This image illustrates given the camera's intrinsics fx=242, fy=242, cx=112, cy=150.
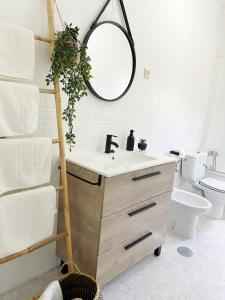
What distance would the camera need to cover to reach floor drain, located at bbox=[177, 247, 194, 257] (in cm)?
214

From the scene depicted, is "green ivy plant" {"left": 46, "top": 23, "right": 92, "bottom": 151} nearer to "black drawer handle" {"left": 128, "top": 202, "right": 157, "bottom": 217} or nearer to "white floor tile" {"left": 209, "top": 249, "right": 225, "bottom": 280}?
"black drawer handle" {"left": 128, "top": 202, "right": 157, "bottom": 217}

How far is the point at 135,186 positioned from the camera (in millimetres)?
1571

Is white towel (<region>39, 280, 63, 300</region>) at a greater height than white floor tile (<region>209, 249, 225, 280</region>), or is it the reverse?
white towel (<region>39, 280, 63, 300</region>)

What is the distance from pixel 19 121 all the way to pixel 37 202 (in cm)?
45

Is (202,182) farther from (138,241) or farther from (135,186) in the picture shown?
(135,186)

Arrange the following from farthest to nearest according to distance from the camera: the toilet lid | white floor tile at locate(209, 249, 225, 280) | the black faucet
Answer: the toilet lid, white floor tile at locate(209, 249, 225, 280), the black faucet

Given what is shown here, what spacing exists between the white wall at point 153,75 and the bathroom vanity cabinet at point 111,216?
0.34 meters

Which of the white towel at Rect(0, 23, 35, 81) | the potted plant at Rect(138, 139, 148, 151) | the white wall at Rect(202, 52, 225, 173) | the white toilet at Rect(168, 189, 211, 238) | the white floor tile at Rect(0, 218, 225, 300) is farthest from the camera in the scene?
the white wall at Rect(202, 52, 225, 173)

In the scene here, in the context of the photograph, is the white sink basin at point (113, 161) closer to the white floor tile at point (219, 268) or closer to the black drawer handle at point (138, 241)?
the black drawer handle at point (138, 241)

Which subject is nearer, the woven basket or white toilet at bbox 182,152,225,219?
the woven basket

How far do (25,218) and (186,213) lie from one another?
157cm

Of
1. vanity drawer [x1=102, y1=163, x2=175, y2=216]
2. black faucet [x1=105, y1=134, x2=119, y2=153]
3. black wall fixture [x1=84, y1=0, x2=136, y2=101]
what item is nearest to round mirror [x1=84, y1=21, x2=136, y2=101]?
black wall fixture [x1=84, y1=0, x2=136, y2=101]

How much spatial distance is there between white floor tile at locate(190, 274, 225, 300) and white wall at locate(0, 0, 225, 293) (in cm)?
108

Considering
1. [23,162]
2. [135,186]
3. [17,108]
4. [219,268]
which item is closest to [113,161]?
[135,186]
